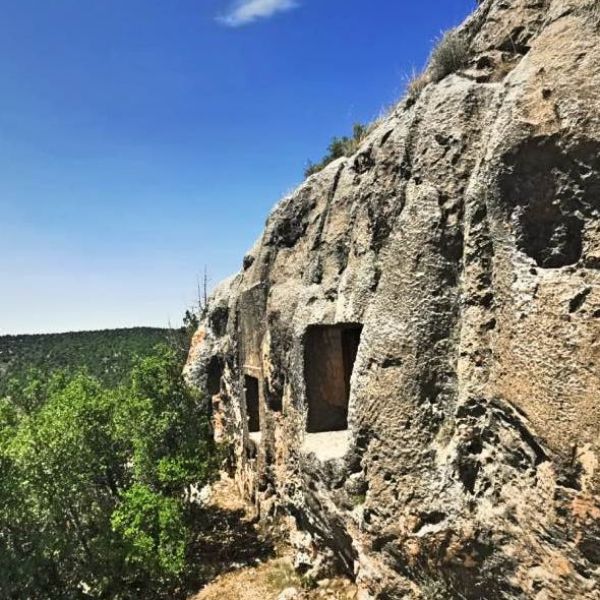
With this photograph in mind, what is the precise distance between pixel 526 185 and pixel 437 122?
1611 millimetres

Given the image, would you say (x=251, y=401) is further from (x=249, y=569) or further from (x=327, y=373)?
(x=327, y=373)

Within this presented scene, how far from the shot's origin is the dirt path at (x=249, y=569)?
793 centimetres

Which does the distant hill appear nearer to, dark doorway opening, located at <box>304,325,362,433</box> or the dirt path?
the dirt path

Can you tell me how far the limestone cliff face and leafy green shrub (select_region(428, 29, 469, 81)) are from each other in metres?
0.11

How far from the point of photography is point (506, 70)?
224 inches

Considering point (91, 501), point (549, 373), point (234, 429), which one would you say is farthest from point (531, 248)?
point (234, 429)

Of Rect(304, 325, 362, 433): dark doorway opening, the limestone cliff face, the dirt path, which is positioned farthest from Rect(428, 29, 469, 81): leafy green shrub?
the dirt path

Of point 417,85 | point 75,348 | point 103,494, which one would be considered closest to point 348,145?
point 417,85

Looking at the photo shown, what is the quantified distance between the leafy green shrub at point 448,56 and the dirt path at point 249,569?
6769 millimetres

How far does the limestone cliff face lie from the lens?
416cm

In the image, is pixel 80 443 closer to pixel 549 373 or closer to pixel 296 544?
pixel 296 544

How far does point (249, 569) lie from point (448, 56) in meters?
8.89

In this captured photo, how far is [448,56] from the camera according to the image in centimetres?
619

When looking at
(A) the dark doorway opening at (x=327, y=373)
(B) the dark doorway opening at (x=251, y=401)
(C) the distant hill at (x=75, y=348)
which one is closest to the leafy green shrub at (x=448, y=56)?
(A) the dark doorway opening at (x=327, y=373)
